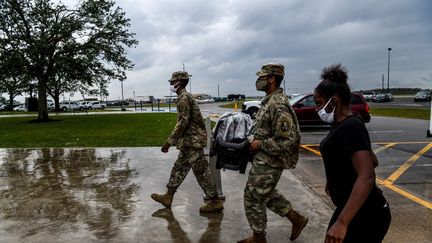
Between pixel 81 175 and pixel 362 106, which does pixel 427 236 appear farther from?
pixel 362 106

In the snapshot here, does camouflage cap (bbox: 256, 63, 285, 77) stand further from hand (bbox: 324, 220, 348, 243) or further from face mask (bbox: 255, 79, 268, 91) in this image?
hand (bbox: 324, 220, 348, 243)

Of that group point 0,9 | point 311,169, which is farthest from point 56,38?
point 311,169

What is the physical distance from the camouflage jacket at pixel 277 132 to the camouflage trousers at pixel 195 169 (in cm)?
143

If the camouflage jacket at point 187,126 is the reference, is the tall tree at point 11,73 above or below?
above

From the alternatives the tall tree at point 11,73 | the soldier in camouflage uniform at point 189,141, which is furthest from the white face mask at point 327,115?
the tall tree at point 11,73

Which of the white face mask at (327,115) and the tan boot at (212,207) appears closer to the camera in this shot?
the white face mask at (327,115)

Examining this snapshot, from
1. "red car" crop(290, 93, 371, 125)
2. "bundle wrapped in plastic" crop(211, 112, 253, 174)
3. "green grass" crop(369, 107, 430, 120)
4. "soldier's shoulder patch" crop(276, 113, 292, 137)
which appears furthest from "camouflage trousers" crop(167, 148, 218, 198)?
"green grass" crop(369, 107, 430, 120)

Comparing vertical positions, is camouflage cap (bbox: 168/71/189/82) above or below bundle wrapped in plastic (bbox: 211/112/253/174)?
above

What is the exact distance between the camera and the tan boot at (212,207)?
16.6 feet

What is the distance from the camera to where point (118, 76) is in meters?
28.8

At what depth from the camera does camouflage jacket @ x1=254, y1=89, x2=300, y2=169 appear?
3545 mm

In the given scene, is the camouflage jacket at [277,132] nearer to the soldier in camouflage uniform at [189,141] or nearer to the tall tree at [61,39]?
the soldier in camouflage uniform at [189,141]

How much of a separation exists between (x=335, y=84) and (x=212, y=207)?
10.00 feet

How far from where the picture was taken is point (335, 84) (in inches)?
94.1
